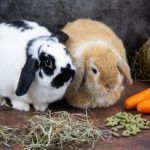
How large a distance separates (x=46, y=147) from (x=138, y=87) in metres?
1.26

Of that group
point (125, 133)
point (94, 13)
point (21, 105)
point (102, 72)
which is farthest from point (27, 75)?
point (94, 13)

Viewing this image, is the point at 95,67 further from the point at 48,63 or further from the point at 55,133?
the point at 55,133

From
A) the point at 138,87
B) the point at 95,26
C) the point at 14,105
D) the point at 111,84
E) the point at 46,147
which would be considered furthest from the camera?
the point at 138,87

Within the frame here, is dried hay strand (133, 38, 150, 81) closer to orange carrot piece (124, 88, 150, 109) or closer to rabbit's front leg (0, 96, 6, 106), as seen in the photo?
orange carrot piece (124, 88, 150, 109)

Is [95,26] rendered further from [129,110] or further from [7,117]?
[7,117]

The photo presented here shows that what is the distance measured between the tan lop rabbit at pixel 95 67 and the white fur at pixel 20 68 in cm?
13

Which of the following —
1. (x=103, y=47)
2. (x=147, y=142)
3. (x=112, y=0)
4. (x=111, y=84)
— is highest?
(x=112, y=0)

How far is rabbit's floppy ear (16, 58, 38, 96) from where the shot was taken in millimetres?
3248

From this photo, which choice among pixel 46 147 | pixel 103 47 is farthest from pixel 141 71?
pixel 46 147

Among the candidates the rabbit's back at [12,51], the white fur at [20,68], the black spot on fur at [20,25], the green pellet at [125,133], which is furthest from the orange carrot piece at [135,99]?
the black spot on fur at [20,25]

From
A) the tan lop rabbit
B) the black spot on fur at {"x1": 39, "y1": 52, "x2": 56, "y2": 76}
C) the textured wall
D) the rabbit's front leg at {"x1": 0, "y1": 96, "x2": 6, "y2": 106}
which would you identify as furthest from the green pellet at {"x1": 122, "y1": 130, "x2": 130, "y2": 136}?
the textured wall

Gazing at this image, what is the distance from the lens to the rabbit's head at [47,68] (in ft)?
10.6

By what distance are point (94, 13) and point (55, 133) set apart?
1378 millimetres

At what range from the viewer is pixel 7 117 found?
3.45 meters
